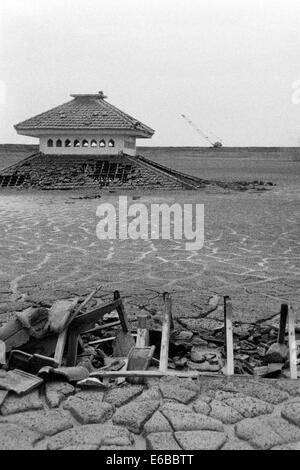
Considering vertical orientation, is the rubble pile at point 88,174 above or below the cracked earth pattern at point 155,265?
above

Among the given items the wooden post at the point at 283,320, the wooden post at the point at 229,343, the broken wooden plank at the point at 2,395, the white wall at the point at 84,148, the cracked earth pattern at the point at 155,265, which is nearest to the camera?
the broken wooden plank at the point at 2,395

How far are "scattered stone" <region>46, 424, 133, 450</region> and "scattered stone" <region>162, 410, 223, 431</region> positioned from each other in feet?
0.94

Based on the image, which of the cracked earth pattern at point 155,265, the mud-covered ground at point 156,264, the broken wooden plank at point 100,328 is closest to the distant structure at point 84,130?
the mud-covered ground at point 156,264

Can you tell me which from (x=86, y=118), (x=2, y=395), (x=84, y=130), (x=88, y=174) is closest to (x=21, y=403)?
(x=2, y=395)

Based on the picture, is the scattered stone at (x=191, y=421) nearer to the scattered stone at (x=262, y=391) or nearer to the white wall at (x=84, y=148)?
the scattered stone at (x=262, y=391)

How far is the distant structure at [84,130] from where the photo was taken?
78.2 feet

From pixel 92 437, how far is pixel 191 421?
0.57 meters

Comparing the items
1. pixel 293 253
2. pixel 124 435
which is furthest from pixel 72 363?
pixel 293 253

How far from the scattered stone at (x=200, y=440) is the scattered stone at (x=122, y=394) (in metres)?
0.53

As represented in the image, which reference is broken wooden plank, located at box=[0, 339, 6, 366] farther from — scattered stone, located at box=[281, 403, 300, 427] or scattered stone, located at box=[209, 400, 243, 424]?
scattered stone, located at box=[281, 403, 300, 427]

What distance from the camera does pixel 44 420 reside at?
304 cm

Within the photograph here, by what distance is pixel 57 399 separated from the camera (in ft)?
10.9

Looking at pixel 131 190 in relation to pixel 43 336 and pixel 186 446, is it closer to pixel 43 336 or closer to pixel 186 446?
pixel 43 336

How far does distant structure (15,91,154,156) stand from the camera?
23828 millimetres
